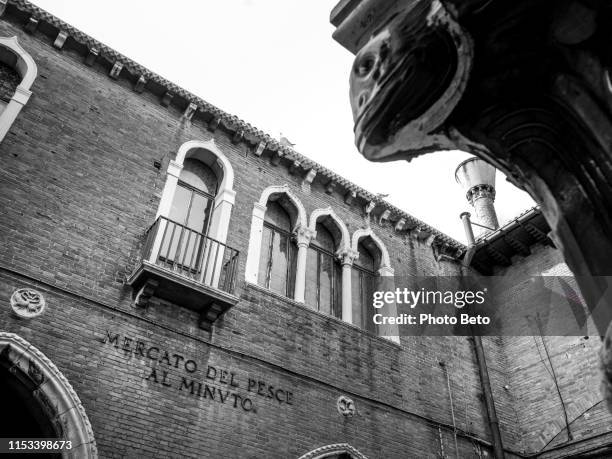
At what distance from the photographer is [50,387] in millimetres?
5656

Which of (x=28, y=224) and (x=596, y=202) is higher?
(x=28, y=224)

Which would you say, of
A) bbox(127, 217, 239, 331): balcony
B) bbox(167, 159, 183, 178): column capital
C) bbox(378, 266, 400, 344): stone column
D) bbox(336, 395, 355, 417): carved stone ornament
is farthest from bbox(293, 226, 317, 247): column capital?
bbox(336, 395, 355, 417): carved stone ornament

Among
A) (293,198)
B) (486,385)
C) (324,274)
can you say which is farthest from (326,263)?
(486,385)

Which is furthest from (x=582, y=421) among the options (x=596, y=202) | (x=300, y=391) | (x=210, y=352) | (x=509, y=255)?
(x=596, y=202)

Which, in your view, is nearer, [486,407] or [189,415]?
[189,415]

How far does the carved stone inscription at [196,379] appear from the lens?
6.48 meters

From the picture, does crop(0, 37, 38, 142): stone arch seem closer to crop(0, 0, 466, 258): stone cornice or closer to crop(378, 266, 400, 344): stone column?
crop(0, 0, 466, 258): stone cornice

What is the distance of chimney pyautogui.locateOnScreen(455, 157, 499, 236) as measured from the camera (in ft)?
58.3

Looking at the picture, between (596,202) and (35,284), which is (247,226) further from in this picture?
(596,202)

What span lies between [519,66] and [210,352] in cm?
583

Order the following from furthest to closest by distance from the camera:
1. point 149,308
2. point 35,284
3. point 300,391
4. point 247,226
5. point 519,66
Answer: point 247,226
point 300,391
point 149,308
point 35,284
point 519,66

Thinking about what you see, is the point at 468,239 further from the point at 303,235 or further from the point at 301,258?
the point at 301,258

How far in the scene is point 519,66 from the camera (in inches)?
87.5

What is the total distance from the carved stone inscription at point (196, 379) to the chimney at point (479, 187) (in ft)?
38.9
